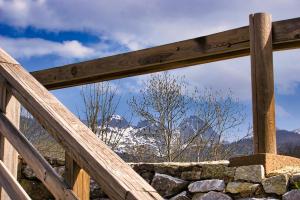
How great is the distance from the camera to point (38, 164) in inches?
75.9

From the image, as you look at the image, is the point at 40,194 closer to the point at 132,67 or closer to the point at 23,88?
the point at 132,67

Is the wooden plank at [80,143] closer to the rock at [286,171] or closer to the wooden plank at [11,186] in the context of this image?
the wooden plank at [11,186]

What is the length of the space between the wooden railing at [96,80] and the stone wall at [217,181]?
205 mm

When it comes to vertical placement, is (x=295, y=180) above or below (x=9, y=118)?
below

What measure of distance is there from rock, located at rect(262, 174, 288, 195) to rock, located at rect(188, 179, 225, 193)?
0.33 m

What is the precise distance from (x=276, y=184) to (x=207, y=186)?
0.51 m

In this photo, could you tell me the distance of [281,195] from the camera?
337 centimetres

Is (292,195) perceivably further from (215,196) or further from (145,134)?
(145,134)

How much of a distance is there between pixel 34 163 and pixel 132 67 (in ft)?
7.74

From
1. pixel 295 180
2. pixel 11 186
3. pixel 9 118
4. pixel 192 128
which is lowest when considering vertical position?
pixel 11 186

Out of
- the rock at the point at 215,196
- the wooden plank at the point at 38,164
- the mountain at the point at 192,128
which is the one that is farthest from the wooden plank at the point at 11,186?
the mountain at the point at 192,128

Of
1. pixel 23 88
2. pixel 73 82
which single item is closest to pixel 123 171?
pixel 23 88

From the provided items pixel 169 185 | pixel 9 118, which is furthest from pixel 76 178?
pixel 169 185

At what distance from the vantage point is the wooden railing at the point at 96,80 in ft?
5.30
